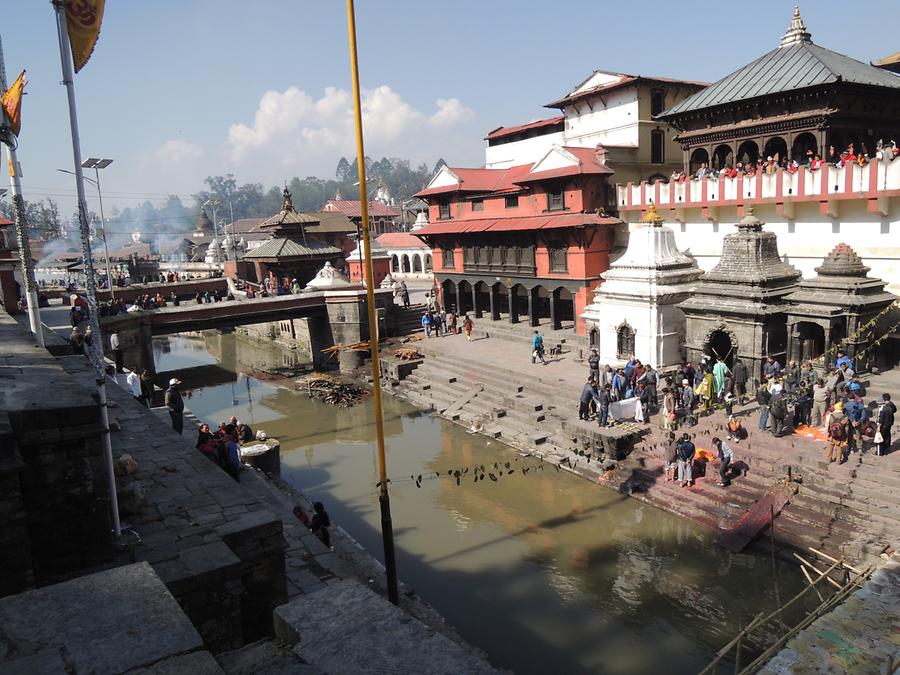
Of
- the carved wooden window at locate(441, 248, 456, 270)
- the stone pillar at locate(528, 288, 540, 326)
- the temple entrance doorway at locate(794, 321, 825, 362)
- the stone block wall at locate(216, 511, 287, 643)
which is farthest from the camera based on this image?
the carved wooden window at locate(441, 248, 456, 270)

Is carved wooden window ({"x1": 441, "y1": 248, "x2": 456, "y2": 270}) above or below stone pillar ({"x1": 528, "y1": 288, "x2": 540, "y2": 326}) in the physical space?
above

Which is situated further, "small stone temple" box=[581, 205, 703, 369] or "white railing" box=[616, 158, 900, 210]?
"small stone temple" box=[581, 205, 703, 369]

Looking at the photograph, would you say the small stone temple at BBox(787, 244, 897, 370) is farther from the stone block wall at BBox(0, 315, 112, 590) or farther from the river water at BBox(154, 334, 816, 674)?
the stone block wall at BBox(0, 315, 112, 590)

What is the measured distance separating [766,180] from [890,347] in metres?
6.01

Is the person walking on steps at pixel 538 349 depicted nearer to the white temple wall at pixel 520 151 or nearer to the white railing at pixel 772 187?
the white railing at pixel 772 187

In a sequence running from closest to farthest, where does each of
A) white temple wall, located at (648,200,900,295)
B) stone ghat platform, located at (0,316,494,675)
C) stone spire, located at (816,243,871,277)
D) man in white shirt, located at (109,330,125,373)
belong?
stone ghat platform, located at (0,316,494,675) < stone spire, located at (816,243,871,277) < white temple wall, located at (648,200,900,295) < man in white shirt, located at (109,330,125,373)

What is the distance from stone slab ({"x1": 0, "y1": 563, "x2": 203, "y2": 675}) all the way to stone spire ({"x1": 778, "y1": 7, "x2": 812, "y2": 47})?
24459 mm

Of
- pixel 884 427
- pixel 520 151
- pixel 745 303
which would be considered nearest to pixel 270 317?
pixel 520 151

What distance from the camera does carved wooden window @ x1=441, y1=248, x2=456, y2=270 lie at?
1245 inches

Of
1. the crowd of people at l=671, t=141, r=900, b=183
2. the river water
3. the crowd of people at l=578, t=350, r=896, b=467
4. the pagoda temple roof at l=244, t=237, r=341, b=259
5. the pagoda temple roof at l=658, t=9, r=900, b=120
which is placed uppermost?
the pagoda temple roof at l=658, t=9, r=900, b=120

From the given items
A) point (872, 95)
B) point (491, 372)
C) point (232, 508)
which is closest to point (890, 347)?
point (872, 95)

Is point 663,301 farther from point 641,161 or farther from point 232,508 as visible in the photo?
point 232,508

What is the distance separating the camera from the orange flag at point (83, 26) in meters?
7.96

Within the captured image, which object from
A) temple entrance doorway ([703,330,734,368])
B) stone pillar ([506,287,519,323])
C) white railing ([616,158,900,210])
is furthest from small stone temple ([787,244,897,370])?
stone pillar ([506,287,519,323])
